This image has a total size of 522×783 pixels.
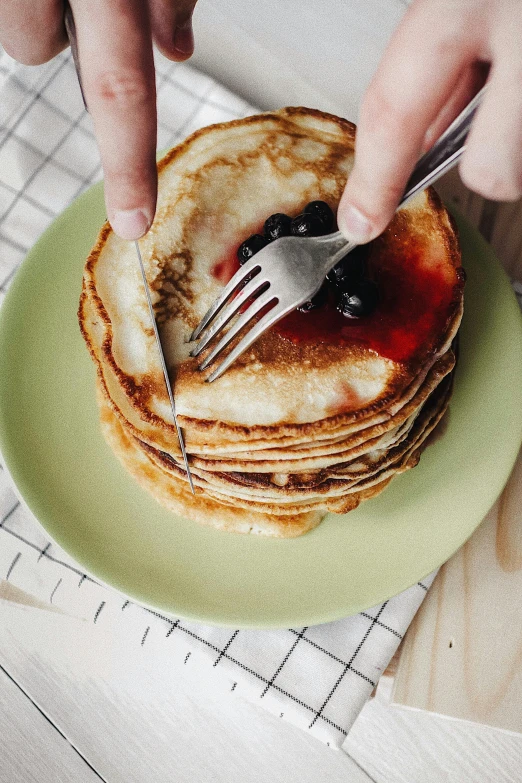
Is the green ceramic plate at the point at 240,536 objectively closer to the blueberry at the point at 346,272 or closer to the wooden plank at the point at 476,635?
the wooden plank at the point at 476,635

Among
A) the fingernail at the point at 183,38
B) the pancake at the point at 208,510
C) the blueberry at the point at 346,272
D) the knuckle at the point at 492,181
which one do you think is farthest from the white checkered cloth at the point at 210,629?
the knuckle at the point at 492,181

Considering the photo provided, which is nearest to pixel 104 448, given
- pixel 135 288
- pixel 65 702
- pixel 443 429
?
pixel 135 288

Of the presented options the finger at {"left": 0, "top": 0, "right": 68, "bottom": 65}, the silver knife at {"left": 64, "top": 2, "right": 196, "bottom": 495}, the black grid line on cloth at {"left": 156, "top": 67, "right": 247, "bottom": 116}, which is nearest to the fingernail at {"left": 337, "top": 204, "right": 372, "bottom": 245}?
the silver knife at {"left": 64, "top": 2, "right": 196, "bottom": 495}

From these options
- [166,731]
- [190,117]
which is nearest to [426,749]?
[166,731]

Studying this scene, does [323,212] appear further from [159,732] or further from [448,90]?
[159,732]

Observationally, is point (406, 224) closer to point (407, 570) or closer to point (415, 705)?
point (407, 570)

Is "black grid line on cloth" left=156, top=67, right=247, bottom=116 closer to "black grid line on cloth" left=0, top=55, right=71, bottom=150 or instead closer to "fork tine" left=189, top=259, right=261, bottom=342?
"black grid line on cloth" left=0, top=55, right=71, bottom=150
